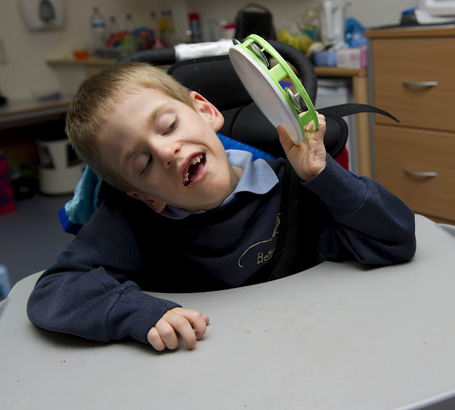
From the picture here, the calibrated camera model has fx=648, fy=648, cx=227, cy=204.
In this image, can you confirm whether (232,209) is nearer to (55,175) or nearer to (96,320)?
(96,320)

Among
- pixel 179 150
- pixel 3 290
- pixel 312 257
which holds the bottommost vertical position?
pixel 3 290

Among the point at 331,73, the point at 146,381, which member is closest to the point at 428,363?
the point at 146,381

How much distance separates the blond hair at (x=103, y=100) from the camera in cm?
93

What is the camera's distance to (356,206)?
0.87 metres

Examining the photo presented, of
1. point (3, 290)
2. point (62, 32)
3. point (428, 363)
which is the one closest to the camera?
point (428, 363)

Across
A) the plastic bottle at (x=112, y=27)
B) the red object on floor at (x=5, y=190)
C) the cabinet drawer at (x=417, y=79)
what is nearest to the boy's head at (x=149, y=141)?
the cabinet drawer at (x=417, y=79)

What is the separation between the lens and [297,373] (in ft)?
2.15

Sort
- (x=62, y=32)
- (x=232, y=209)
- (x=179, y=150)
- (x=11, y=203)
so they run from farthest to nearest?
(x=62, y=32) → (x=11, y=203) → (x=232, y=209) → (x=179, y=150)

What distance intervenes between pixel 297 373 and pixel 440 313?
20 centimetres

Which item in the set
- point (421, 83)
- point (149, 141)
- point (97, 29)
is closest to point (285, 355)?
point (149, 141)

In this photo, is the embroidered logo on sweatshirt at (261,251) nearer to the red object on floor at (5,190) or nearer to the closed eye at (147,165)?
A: the closed eye at (147,165)

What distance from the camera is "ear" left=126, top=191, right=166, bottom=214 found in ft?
3.18

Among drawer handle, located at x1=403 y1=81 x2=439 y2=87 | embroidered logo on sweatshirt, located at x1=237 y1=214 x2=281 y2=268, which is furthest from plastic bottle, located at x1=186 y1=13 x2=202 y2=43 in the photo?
embroidered logo on sweatshirt, located at x1=237 y1=214 x2=281 y2=268

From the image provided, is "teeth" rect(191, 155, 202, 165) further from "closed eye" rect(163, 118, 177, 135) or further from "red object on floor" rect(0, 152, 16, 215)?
"red object on floor" rect(0, 152, 16, 215)
